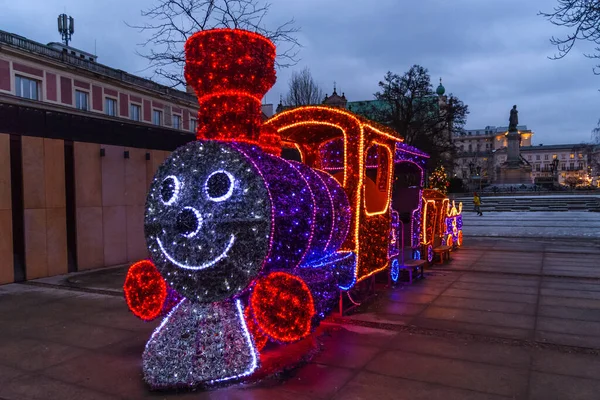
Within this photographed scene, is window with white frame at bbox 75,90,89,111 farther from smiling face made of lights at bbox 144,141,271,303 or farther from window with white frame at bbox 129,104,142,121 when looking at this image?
smiling face made of lights at bbox 144,141,271,303

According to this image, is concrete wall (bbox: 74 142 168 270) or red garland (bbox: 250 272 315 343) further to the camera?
concrete wall (bbox: 74 142 168 270)

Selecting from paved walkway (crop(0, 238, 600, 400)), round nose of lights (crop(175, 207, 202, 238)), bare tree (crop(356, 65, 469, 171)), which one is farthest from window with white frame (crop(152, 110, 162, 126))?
round nose of lights (crop(175, 207, 202, 238))

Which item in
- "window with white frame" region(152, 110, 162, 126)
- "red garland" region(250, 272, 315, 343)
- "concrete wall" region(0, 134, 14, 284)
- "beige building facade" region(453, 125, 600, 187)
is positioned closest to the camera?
"red garland" region(250, 272, 315, 343)

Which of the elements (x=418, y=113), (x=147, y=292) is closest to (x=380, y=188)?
(x=147, y=292)

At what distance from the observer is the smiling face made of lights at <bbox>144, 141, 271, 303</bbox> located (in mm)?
4375

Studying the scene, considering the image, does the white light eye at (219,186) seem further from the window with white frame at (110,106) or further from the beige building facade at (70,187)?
the window with white frame at (110,106)

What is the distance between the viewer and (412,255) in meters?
10.4

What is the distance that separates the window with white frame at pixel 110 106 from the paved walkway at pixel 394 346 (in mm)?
22871

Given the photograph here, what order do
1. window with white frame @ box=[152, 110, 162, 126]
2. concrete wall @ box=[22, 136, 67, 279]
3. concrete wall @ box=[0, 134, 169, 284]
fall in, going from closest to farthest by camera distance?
concrete wall @ box=[0, 134, 169, 284] < concrete wall @ box=[22, 136, 67, 279] < window with white frame @ box=[152, 110, 162, 126]

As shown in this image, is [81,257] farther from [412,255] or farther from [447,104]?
[447,104]

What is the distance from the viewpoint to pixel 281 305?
4.25m

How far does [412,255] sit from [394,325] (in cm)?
418

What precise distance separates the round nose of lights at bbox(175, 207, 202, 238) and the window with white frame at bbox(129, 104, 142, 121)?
29301mm

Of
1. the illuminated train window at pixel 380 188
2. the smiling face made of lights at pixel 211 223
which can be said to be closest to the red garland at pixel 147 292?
the smiling face made of lights at pixel 211 223
